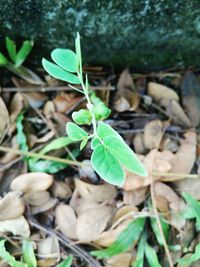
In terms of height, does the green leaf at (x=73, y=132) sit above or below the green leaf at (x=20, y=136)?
above

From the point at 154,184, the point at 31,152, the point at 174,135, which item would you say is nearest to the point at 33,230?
the point at 31,152

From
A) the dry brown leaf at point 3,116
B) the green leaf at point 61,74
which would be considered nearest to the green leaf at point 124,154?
the green leaf at point 61,74

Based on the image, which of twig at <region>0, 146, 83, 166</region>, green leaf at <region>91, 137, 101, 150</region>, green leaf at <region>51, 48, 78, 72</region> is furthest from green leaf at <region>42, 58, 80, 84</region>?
twig at <region>0, 146, 83, 166</region>

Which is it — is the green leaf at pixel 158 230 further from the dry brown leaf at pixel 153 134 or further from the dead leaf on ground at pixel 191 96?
the dead leaf on ground at pixel 191 96

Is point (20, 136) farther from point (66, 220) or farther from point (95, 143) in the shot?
point (95, 143)

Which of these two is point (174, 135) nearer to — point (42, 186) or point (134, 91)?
point (134, 91)

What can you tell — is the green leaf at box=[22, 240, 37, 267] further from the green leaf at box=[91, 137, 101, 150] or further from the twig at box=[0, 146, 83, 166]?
the green leaf at box=[91, 137, 101, 150]
